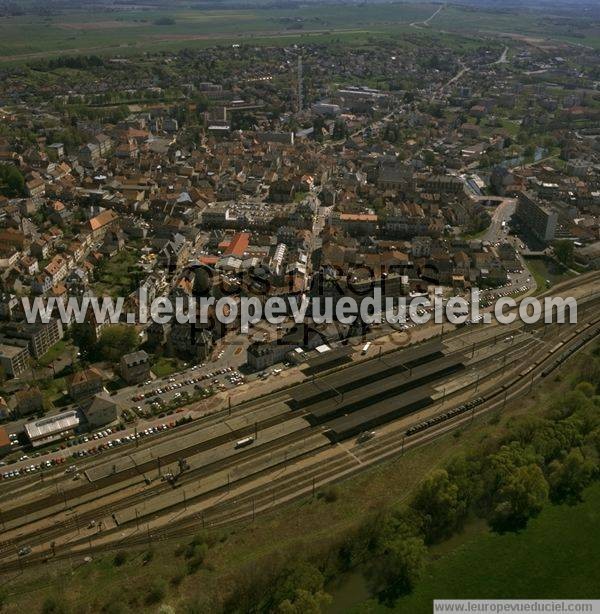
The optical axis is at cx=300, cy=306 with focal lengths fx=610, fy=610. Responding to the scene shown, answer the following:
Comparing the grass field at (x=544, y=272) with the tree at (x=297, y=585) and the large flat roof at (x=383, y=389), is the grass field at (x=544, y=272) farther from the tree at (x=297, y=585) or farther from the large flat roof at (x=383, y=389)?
the tree at (x=297, y=585)

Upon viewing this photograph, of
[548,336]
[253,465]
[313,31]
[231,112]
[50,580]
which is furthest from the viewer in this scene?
[313,31]

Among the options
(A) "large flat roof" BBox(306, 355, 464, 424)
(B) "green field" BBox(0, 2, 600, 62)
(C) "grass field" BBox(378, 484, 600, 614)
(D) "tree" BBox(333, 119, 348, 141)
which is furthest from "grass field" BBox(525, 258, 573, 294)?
(B) "green field" BBox(0, 2, 600, 62)

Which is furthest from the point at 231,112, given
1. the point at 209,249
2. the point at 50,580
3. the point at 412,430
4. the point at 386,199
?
the point at 50,580

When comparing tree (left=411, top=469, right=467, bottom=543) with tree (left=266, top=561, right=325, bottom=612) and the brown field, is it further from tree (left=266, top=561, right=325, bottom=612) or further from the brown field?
the brown field

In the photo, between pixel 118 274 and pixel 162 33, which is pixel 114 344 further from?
pixel 162 33

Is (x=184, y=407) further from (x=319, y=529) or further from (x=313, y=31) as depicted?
(x=313, y=31)

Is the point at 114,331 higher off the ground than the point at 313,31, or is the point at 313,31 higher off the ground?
the point at 313,31
